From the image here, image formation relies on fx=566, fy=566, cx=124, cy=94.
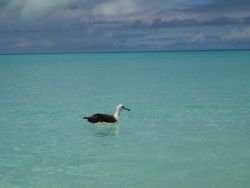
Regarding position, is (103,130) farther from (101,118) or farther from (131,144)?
(131,144)

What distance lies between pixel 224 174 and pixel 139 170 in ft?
6.18

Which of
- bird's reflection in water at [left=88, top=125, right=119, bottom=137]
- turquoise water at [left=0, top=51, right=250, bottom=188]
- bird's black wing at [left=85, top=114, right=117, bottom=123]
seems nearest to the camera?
turquoise water at [left=0, top=51, right=250, bottom=188]

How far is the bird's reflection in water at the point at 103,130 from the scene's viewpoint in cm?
1778

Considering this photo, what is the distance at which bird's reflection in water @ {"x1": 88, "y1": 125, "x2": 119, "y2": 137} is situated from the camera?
58.3 feet

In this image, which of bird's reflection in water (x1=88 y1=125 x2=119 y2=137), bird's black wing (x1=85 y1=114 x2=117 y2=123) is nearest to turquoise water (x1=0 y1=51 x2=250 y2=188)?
bird's reflection in water (x1=88 y1=125 x2=119 y2=137)

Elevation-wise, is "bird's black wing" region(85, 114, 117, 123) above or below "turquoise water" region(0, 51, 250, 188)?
above

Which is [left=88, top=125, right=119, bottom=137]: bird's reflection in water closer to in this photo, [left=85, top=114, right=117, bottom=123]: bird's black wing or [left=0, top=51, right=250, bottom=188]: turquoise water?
[left=0, top=51, right=250, bottom=188]: turquoise water

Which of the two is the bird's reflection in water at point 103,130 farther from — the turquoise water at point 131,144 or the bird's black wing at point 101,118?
the bird's black wing at point 101,118

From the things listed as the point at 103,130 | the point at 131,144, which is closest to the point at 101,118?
the point at 103,130

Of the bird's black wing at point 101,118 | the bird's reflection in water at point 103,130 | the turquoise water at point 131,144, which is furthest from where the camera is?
the bird's black wing at point 101,118

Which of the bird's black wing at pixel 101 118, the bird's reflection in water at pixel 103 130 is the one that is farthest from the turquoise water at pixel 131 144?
the bird's black wing at pixel 101 118

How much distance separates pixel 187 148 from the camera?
14.9 metres

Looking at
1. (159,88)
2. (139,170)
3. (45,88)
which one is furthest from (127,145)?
(45,88)

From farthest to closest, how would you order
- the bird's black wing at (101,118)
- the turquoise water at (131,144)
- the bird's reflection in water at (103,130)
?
the bird's black wing at (101,118) < the bird's reflection in water at (103,130) < the turquoise water at (131,144)
